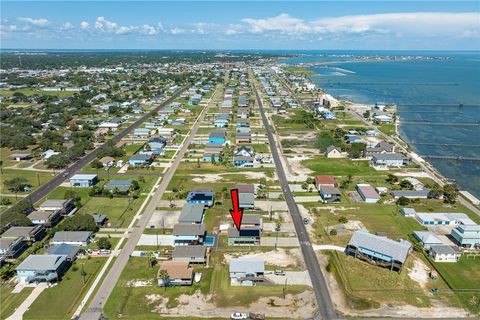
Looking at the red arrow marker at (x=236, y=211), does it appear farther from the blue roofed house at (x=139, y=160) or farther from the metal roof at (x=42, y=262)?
the blue roofed house at (x=139, y=160)

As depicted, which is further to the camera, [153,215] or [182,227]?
[153,215]

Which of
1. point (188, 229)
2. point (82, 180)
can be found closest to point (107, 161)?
point (82, 180)

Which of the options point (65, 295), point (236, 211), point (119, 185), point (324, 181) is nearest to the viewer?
point (65, 295)

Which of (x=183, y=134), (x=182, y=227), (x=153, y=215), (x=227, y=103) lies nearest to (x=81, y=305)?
(x=182, y=227)

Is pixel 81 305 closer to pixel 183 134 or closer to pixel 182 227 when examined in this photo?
pixel 182 227

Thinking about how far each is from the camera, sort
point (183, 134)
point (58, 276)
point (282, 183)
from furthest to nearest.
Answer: point (183, 134)
point (282, 183)
point (58, 276)

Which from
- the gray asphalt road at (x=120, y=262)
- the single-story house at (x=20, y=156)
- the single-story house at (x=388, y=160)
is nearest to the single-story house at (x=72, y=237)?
the gray asphalt road at (x=120, y=262)

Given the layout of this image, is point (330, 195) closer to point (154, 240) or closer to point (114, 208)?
point (154, 240)
